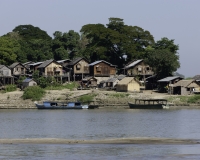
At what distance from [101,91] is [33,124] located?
91.0 ft

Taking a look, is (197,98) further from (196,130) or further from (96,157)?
(96,157)

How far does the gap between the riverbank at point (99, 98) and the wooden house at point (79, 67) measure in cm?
960

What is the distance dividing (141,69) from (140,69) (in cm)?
16

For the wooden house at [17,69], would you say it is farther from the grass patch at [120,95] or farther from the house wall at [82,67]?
the grass patch at [120,95]

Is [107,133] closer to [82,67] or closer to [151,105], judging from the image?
[151,105]

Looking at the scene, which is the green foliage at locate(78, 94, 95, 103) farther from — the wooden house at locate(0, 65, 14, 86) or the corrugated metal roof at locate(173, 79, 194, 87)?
the wooden house at locate(0, 65, 14, 86)

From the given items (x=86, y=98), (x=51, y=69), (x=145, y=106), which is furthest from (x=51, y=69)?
(x=145, y=106)

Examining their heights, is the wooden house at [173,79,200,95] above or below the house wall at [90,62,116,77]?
below

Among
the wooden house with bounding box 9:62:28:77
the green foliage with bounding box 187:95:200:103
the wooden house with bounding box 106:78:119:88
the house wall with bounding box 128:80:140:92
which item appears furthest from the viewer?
the wooden house with bounding box 9:62:28:77

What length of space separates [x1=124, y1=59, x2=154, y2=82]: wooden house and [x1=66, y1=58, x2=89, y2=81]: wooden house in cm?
685

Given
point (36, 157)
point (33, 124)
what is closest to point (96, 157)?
point (36, 157)

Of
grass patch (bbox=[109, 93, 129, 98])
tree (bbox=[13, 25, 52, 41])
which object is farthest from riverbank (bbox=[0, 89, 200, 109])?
tree (bbox=[13, 25, 52, 41])

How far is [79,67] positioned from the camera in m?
90.3

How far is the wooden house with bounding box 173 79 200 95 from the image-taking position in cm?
7757
